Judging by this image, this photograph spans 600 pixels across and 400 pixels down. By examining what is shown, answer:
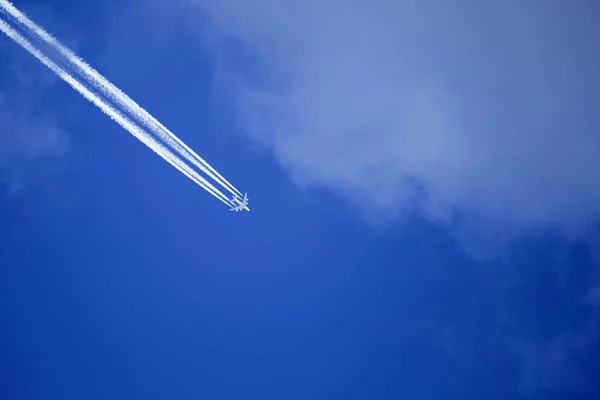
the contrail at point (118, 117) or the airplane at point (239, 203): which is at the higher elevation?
the contrail at point (118, 117)

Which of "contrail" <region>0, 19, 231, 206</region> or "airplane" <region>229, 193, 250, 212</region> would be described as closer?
"contrail" <region>0, 19, 231, 206</region>

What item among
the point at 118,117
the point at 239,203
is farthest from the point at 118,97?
the point at 239,203

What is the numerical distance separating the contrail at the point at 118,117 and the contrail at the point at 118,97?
18 cm

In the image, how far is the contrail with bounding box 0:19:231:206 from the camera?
36.5ft

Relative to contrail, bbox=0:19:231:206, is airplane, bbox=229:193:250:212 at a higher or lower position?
lower

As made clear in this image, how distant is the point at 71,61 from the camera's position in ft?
37.1

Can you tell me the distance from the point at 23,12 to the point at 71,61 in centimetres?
142

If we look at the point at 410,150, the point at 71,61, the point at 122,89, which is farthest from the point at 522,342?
the point at 71,61

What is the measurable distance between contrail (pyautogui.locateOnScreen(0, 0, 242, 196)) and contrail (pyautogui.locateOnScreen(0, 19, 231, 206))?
0.18m

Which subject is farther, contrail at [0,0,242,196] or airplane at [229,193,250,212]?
airplane at [229,193,250,212]

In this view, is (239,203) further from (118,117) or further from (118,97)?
(118,97)

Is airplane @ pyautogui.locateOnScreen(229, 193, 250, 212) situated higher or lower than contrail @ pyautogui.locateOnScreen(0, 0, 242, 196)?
lower

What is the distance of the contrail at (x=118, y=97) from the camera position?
11.1 m

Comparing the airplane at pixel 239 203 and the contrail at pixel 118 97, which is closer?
the contrail at pixel 118 97
